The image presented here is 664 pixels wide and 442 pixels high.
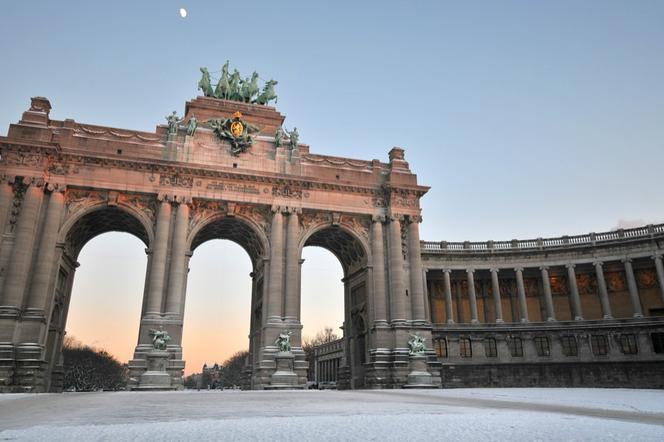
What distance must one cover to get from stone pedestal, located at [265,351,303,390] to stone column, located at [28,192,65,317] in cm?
1769

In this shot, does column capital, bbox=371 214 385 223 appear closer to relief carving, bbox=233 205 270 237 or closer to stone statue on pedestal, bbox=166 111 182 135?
relief carving, bbox=233 205 270 237

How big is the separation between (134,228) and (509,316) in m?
Result: 45.2

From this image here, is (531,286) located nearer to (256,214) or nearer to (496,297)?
(496,297)

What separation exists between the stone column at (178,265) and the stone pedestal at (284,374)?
870 centimetres

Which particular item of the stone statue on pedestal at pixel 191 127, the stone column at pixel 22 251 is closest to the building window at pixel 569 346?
the stone statue on pedestal at pixel 191 127

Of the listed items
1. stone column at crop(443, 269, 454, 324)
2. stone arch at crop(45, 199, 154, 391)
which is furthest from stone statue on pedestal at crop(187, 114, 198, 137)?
stone column at crop(443, 269, 454, 324)

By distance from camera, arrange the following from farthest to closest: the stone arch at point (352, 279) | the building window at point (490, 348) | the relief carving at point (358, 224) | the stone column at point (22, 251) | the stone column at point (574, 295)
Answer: the building window at point (490, 348) → the stone column at point (574, 295) → the relief carving at point (358, 224) → the stone arch at point (352, 279) → the stone column at point (22, 251)

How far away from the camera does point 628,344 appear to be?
5075 cm

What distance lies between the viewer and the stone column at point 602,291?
52.2 metres

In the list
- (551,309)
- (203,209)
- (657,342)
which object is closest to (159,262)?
(203,209)

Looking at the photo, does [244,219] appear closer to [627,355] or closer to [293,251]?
[293,251]

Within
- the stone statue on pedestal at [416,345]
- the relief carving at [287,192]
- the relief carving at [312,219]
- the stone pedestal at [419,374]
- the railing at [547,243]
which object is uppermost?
the relief carving at [287,192]

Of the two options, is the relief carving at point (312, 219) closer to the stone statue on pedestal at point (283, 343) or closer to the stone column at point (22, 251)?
the stone statue on pedestal at point (283, 343)

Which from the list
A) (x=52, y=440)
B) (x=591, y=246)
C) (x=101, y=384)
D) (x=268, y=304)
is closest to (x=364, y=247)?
(x=268, y=304)
